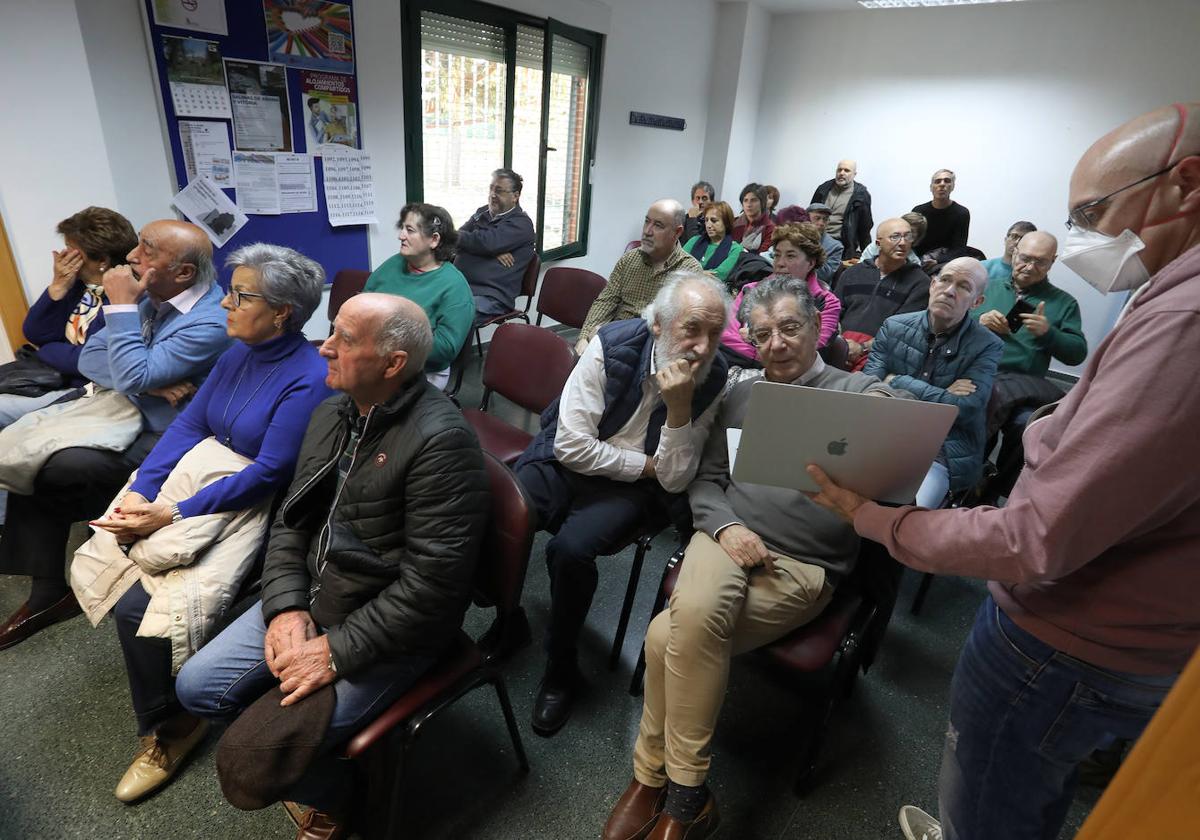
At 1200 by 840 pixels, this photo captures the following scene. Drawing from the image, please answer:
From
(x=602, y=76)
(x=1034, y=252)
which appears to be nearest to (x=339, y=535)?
(x=1034, y=252)

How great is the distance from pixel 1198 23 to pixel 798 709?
576cm

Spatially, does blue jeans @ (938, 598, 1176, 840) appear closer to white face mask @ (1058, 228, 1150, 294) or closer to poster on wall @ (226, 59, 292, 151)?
white face mask @ (1058, 228, 1150, 294)

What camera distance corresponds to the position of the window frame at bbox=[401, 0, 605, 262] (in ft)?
11.9

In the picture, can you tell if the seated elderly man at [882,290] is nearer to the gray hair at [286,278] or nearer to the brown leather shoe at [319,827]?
the gray hair at [286,278]

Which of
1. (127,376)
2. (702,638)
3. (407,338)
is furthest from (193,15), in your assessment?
(702,638)

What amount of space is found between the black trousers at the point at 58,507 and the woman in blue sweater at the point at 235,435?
11.6 inches

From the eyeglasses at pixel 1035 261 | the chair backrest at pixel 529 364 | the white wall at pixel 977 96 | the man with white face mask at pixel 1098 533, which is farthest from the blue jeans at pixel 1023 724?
the white wall at pixel 977 96

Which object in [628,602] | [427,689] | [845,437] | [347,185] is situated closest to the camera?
[845,437]

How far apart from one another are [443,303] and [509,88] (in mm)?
2294

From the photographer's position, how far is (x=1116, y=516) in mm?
775

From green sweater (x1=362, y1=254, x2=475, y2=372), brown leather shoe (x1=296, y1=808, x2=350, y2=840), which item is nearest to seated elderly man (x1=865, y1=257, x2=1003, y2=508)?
green sweater (x1=362, y1=254, x2=475, y2=372)

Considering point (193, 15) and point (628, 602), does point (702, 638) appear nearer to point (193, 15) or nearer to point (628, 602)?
point (628, 602)

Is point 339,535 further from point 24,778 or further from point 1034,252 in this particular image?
point 1034,252

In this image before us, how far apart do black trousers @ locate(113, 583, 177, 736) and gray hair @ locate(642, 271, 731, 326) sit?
1489mm
